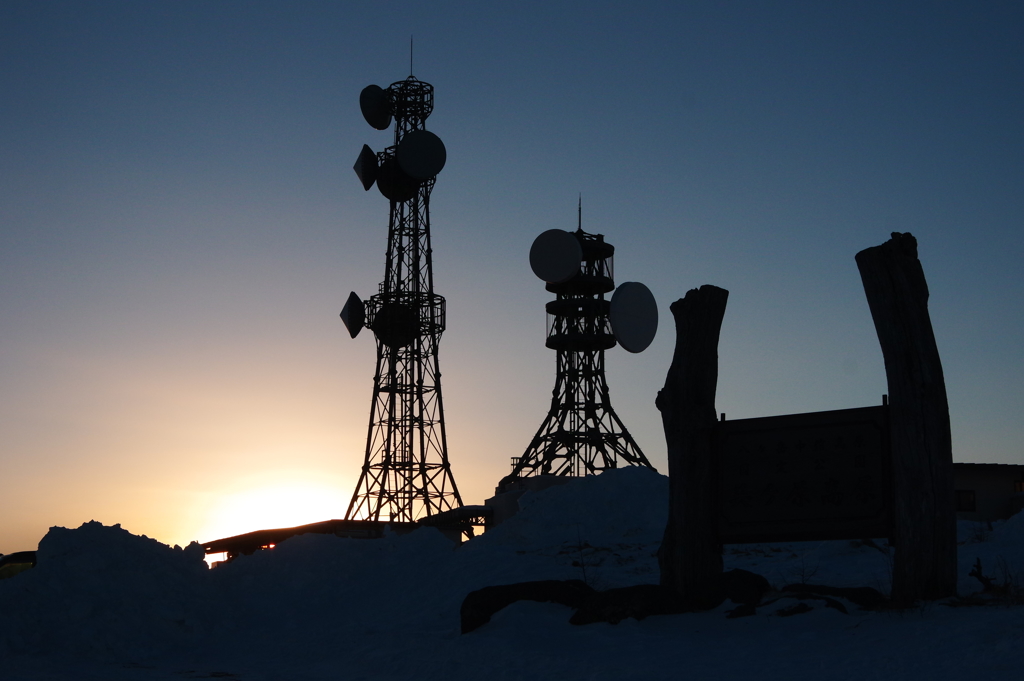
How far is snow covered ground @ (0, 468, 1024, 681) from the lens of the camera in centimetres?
906

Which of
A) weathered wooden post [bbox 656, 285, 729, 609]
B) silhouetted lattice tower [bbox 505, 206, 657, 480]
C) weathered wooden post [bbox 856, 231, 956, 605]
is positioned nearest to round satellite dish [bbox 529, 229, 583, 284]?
silhouetted lattice tower [bbox 505, 206, 657, 480]

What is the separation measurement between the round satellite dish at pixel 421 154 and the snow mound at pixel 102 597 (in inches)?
1108

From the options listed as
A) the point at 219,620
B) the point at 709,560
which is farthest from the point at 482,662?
the point at 219,620

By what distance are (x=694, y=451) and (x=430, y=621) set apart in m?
5.19

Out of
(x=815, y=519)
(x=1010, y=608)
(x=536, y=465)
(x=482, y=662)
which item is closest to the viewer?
(x=1010, y=608)

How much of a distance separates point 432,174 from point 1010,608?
35427 mm

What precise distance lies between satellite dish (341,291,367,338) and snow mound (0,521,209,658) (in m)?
26.5

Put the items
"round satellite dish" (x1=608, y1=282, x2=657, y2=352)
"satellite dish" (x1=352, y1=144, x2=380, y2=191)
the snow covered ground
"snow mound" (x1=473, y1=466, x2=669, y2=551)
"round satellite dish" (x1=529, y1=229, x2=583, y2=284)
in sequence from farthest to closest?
"satellite dish" (x1=352, y1=144, x2=380, y2=191)
"round satellite dish" (x1=529, y1=229, x2=583, y2=284)
"round satellite dish" (x1=608, y1=282, x2=657, y2=352)
"snow mound" (x1=473, y1=466, x2=669, y2=551)
the snow covered ground

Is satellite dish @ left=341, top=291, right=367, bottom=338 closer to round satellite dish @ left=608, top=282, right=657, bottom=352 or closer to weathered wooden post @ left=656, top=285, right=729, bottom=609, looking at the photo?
round satellite dish @ left=608, top=282, right=657, bottom=352

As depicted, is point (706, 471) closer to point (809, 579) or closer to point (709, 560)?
point (709, 560)

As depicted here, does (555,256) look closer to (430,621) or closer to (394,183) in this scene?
(394,183)

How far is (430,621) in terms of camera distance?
14.3 metres

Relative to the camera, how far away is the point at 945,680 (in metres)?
7.49

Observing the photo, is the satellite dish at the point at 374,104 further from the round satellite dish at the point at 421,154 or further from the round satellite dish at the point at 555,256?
the round satellite dish at the point at 555,256
